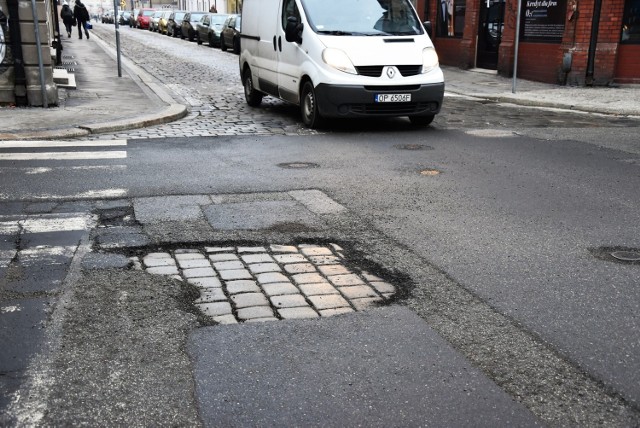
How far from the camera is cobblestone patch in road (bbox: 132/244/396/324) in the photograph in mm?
4055

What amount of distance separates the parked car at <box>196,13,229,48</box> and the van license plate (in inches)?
993

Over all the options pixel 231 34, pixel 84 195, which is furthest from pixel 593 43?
pixel 231 34

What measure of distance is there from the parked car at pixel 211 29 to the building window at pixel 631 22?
70.6ft

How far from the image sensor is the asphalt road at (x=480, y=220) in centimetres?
345

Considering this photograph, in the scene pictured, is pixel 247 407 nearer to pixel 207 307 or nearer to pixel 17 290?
pixel 207 307

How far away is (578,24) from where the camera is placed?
17672 millimetres

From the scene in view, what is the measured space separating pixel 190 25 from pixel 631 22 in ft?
97.9

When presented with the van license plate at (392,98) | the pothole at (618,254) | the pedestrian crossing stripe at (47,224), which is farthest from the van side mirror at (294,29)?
the pothole at (618,254)

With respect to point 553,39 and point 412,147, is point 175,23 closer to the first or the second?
point 553,39

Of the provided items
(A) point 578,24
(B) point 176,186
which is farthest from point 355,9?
(A) point 578,24

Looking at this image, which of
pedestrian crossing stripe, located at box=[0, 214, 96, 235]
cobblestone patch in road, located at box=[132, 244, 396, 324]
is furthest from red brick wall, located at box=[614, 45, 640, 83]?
pedestrian crossing stripe, located at box=[0, 214, 96, 235]

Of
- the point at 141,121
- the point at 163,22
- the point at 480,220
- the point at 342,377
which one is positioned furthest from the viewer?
the point at 163,22

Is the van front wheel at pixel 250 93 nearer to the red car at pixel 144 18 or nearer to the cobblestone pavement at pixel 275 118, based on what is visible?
the cobblestone pavement at pixel 275 118

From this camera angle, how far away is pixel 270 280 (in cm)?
449
